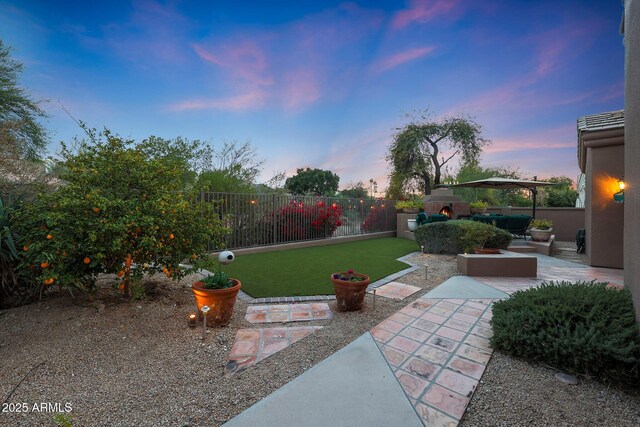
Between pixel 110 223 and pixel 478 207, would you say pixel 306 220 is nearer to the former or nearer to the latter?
pixel 110 223

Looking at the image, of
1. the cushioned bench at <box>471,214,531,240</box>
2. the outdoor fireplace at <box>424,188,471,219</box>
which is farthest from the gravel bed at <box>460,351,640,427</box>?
the outdoor fireplace at <box>424,188,471,219</box>

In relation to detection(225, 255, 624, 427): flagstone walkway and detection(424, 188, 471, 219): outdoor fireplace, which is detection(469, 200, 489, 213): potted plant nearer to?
detection(424, 188, 471, 219): outdoor fireplace

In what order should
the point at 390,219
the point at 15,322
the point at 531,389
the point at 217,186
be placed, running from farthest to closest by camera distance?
the point at 390,219 → the point at 217,186 → the point at 15,322 → the point at 531,389

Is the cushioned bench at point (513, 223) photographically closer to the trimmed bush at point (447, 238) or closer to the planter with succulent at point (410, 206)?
the trimmed bush at point (447, 238)

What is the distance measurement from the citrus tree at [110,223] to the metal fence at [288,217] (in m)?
2.97

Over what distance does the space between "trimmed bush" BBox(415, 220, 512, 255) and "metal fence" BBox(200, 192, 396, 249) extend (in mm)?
3634

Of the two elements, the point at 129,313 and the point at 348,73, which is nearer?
the point at 129,313

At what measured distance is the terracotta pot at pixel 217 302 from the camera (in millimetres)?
3264

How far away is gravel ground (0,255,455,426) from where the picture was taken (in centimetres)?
194

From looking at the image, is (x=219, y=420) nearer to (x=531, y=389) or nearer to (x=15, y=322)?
(x=531, y=389)

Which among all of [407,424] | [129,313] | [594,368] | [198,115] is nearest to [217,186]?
[198,115]

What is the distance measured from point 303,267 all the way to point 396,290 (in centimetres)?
241

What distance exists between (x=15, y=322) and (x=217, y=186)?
242 inches

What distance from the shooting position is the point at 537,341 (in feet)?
8.27
